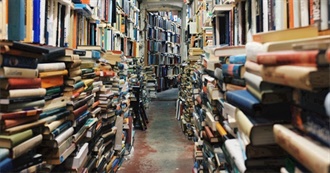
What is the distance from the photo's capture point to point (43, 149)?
1.73 m

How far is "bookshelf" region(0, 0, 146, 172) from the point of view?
1.30 m

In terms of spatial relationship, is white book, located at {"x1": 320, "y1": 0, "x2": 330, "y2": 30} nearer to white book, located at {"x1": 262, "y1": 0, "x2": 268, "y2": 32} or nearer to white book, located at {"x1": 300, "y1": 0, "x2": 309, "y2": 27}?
white book, located at {"x1": 300, "y1": 0, "x2": 309, "y2": 27}

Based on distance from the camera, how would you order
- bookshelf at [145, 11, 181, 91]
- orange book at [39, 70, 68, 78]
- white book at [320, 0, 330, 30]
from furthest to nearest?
1. bookshelf at [145, 11, 181, 91]
2. orange book at [39, 70, 68, 78]
3. white book at [320, 0, 330, 30]

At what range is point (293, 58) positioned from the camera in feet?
2.81

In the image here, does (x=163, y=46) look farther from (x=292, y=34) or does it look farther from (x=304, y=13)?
Result: (x=292, y=34)

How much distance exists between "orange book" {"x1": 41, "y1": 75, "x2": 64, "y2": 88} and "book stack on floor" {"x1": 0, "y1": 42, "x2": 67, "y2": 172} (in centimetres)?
5

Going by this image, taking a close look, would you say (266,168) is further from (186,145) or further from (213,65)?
(186,145)

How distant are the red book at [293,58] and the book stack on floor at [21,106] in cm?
85

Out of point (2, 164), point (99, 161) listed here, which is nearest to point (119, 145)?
point (99, 161)

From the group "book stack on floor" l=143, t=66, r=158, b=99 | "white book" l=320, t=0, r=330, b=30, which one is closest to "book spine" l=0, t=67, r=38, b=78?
"white book" l=320, t=0, r=330, b=30

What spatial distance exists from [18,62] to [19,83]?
0.26 ft

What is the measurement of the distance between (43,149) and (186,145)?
4354 millimetres

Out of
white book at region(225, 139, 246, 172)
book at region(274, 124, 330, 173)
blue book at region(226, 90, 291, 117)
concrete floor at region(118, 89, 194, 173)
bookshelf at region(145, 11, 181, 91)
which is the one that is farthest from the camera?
bookshelf at region(145, 11, 181, 91)

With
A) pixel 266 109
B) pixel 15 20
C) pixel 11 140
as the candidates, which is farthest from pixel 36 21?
pixel 266 109
